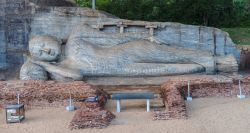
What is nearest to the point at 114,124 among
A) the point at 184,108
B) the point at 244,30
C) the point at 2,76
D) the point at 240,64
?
the point at 184,108

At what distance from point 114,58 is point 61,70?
1606 mm

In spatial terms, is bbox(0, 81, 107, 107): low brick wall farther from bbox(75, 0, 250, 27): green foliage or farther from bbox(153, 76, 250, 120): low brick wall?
bbox(75, 0, 250, 27): green foliage

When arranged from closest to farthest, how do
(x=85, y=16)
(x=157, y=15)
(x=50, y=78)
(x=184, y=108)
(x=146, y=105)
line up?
(x=184, y=108) < (x=146, y=105) < (x=50, y=78) < (x=85, y=16) < (x=157, y=15)

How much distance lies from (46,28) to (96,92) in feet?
13.1

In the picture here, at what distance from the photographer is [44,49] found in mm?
14242

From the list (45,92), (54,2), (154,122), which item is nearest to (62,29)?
(54,2)

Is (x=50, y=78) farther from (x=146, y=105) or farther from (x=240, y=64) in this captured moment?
(x=240, y=64)

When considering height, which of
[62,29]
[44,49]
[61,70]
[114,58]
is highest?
[62,29]

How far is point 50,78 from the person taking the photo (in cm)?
1406

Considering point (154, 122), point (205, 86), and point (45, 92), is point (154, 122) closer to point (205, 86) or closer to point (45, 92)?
point (205, 86)

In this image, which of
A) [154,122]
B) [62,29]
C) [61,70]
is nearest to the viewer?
[154,122]

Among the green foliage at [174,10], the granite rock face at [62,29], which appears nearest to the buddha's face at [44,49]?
the granite rock face at [62,29]

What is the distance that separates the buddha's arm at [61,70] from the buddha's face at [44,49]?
0.71 ft

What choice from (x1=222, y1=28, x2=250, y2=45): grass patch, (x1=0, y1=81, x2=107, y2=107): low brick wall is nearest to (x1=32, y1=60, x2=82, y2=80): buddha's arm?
(x1=0, y1=81, x2=107, y2=107): low brick wall
